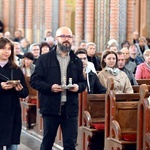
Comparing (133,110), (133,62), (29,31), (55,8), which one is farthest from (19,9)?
(133,110)

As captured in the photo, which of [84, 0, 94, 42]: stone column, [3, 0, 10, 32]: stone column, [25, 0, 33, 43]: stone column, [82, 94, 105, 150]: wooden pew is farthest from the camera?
[3, 0, 10, 32]: stone column

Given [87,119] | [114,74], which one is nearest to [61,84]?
[87,119]

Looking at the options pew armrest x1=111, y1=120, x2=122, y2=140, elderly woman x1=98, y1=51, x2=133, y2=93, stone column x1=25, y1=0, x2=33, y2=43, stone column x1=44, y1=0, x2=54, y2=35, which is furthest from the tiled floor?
stone column x1=25, y1=0, x2=33, y2=43

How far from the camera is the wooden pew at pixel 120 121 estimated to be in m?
7.70

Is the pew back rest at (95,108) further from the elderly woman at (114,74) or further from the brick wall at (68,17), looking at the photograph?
the brick wall at (68,17)

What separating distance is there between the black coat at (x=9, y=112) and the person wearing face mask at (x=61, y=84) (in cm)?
36

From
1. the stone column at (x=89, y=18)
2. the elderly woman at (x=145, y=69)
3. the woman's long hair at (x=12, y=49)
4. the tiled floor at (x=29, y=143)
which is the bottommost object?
the tiled floor at (x=29, y=143)

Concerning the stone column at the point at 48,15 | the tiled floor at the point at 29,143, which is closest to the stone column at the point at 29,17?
the stone column at the point at 48,15

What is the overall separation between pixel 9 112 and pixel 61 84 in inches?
28.5

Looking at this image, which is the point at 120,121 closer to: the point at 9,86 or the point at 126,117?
the point at 126,117

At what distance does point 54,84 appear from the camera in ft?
23.6

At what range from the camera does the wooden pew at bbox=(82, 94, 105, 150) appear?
28.5ft

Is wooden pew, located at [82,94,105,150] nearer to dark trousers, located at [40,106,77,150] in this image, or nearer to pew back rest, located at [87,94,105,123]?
pew back rest, located at [87,94,105,123]

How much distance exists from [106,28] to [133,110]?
345 inches
